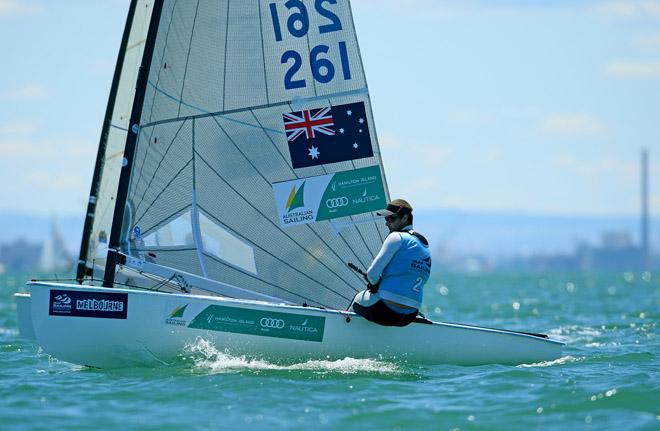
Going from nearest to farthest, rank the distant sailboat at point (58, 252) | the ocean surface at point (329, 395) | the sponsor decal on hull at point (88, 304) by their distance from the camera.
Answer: the ocean surface at point (329, 395)
the sponsor decal on hull at point (88, 304)
the distant sailboat at point (58, 252)

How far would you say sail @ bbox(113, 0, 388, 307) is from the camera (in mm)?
9297

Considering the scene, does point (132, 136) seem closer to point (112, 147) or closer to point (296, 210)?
point (112, 147)

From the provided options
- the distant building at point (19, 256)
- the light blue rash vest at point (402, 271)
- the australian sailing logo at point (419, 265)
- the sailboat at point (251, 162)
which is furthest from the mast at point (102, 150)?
the distant building at point (19, 256)

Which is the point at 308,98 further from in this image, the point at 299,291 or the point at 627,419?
the point at 627,419

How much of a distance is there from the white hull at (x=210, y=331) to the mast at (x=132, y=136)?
2.26ft

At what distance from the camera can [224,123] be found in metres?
9.35

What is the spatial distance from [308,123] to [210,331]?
198cm

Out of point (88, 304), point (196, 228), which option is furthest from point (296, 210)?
point (88, 304)

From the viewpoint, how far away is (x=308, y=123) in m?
9.38

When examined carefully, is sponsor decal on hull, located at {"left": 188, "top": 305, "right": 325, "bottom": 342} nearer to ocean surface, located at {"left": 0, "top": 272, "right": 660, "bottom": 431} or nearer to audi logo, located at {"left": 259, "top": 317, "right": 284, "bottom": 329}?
audi logo, located at {"left": 259, "top": 317, "right": 284, "bottom": 329}

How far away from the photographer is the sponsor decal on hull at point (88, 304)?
8.50 meters

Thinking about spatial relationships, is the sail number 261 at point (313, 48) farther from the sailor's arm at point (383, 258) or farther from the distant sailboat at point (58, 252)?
the distant sailboat at point (58, 252)

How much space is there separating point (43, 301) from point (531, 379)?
3743 mm

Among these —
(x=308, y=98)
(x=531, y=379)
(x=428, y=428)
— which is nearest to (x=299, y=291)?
(x=308, y=98)
